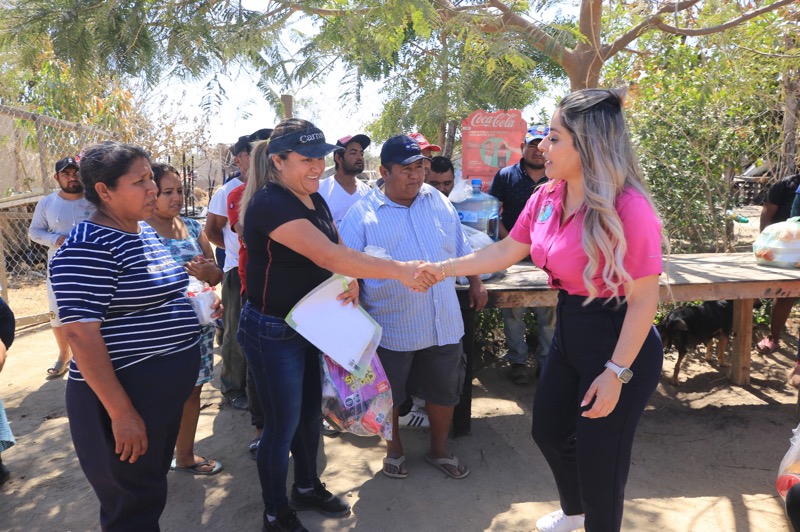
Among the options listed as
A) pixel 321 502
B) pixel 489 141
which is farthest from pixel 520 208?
pixel 321 502

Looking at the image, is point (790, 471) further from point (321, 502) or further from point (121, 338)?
point (121, 338)

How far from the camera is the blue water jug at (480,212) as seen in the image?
14.8 feet

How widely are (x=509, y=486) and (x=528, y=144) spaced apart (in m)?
2.65

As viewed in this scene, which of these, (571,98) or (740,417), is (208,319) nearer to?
(571,98)

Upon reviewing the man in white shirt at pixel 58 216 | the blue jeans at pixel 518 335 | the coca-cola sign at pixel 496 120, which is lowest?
the blue jeans at pixel 518 335

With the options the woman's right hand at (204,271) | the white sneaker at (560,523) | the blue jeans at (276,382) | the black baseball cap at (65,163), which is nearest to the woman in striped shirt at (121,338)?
the blue jeans at (276,382)

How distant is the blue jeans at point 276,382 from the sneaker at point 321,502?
30cm

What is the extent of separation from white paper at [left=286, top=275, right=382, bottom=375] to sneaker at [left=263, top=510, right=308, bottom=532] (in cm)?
77

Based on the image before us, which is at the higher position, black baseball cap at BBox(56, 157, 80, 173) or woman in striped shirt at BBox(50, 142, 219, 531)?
black baseball cap at BBox(56, 157, 80, 173)

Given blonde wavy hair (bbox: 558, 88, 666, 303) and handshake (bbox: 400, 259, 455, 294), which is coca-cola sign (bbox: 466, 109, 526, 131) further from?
blonde wavy hair (bbox: 558, 88, 666, 303)

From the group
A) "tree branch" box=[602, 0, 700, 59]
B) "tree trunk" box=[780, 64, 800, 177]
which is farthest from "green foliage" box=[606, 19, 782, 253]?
"tree branch" box=[602, 0, 700, 59]

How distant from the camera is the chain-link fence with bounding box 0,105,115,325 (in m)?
7.37

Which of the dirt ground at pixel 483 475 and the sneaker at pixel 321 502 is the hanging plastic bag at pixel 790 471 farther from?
the sneaker at pixel 321 502

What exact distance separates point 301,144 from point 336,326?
84 cm
